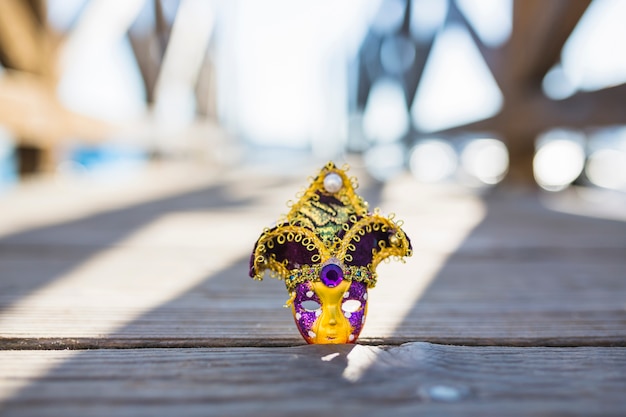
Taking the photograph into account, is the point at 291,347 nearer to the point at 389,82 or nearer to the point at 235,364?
the point at 235,364

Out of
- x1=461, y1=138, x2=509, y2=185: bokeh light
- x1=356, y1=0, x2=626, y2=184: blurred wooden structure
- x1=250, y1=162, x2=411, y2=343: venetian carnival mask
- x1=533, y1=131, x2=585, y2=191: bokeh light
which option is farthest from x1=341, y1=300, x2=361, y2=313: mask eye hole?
x1=461, y1=138, x2=509, y2=185: bokeh light

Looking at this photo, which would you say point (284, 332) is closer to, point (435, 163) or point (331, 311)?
point (331, 311)

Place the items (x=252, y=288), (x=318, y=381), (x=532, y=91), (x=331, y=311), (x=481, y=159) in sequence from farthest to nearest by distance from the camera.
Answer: (x=481, y=159) → (x=532, y=91) → (x=252, y=288) → (x=331, y=311) → (x=318, y=381)

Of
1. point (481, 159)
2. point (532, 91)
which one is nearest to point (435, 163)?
point (481, 159)

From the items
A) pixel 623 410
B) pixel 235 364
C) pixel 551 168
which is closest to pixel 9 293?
pixel 235 364

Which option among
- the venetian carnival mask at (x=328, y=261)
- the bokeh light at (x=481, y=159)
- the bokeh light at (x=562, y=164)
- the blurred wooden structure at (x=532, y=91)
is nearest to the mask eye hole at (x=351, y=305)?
the venetian carnival mask at (x=328, y=261)

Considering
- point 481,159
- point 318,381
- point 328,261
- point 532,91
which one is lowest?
point 318,381

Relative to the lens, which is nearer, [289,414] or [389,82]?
[289,414]
